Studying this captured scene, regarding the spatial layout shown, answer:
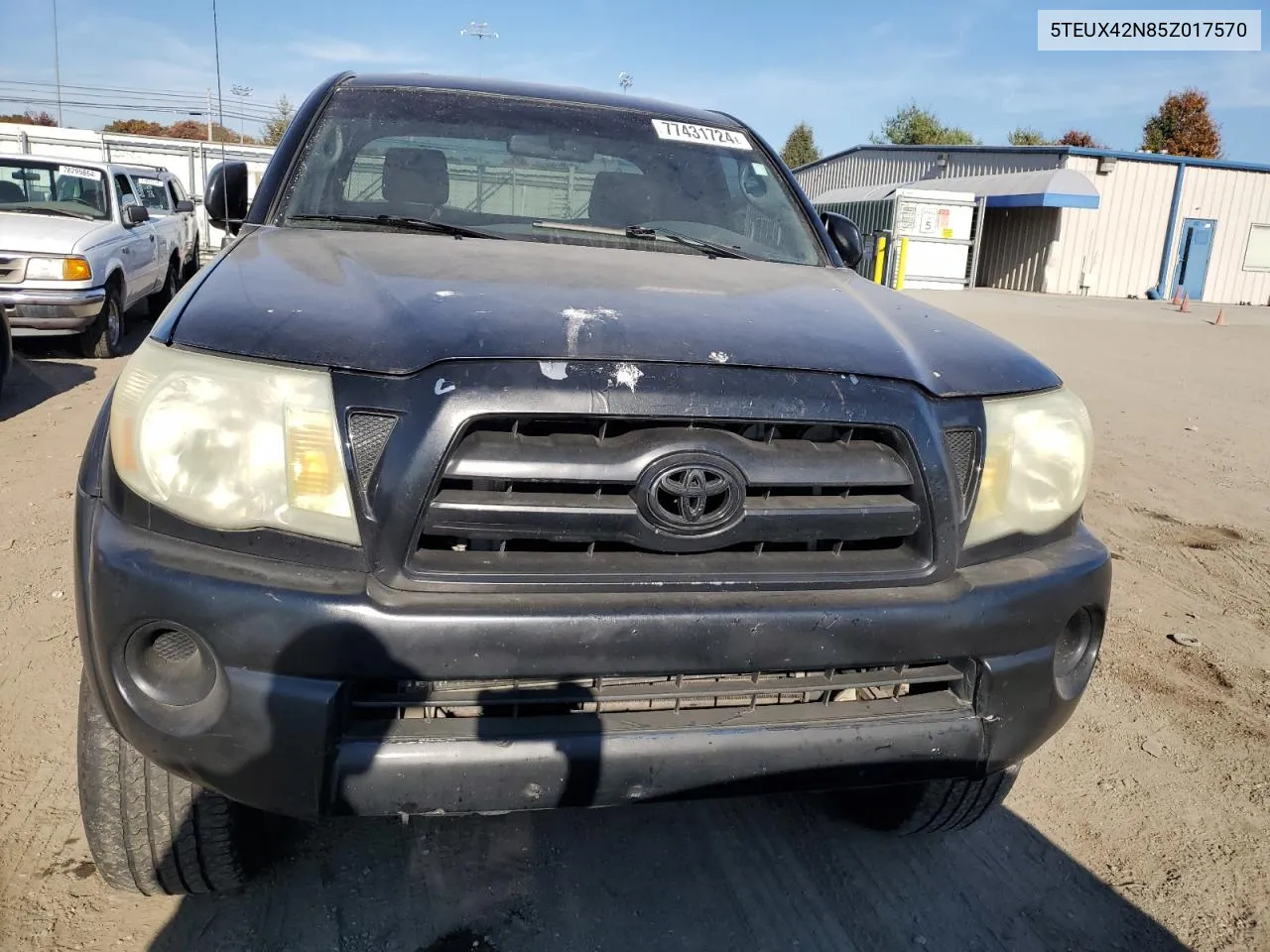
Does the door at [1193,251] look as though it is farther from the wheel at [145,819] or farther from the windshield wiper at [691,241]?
the wheel at [145,819]

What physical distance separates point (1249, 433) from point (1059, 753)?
5946 millimetres

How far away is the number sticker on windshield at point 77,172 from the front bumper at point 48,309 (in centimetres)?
175

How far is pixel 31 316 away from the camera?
27.1ft

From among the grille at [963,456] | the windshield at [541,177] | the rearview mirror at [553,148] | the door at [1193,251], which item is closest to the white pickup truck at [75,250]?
the windshield at [541,177]

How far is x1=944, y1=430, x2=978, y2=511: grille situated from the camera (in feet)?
6.31

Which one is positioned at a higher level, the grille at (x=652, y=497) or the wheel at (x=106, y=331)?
the grille at (x=652, y=497)

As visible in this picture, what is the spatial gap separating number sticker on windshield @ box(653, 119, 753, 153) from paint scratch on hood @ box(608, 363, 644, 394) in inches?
73.9

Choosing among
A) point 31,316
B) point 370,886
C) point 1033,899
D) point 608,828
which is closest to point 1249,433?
point 1033,899

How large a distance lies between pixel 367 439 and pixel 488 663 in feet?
1.40

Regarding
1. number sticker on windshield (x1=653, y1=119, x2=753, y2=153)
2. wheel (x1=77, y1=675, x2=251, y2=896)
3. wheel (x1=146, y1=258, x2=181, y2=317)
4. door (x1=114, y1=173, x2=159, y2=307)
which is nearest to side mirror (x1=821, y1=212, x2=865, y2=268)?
number sticker on windshield (x1=653, y1=119, x2=753, y2=153)

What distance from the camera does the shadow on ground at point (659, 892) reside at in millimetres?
2145

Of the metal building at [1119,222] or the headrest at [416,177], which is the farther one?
the metal building at [1119,222]

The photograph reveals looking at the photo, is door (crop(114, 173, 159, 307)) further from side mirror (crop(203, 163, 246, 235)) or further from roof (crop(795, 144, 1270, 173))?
roof (crop(795, 144, 1270, 173))

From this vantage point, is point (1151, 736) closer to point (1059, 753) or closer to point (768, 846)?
point (1059, 753)
